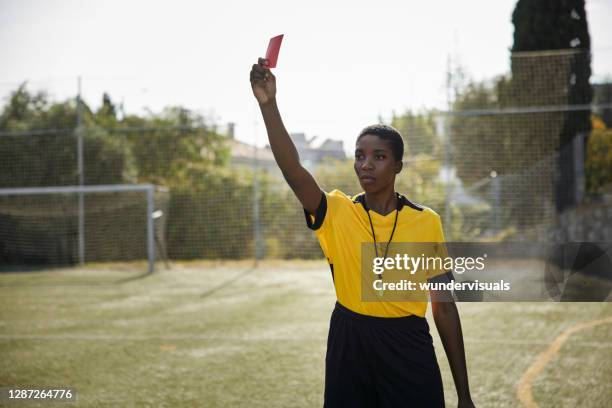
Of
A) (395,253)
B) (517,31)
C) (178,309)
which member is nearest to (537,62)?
(517,31)

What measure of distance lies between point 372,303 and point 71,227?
14.0 meters

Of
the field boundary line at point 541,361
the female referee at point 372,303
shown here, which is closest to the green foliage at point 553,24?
the field boundary line at point 541,361

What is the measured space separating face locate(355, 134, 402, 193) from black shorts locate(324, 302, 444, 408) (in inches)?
19.6

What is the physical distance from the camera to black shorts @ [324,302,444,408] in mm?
2033

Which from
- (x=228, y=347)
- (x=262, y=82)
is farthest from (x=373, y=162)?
(x=228, y=347)

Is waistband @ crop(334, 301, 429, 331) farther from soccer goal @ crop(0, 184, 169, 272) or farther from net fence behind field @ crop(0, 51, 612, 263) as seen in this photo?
soccer goal @ crop(0, 184, 169, 272)

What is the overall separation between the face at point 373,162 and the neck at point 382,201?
44 millimetres

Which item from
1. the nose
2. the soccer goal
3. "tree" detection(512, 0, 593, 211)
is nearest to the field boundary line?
the nose

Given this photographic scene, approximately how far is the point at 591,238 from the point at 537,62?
15.8ft

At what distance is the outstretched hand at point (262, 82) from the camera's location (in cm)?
199

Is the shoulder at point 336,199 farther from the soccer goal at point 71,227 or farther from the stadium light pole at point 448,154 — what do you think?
the soccer goal at point 71,227

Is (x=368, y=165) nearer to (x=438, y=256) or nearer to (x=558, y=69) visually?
(x=438, y=256)

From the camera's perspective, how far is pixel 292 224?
14.2 metres

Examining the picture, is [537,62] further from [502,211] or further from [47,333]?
[47,333]
